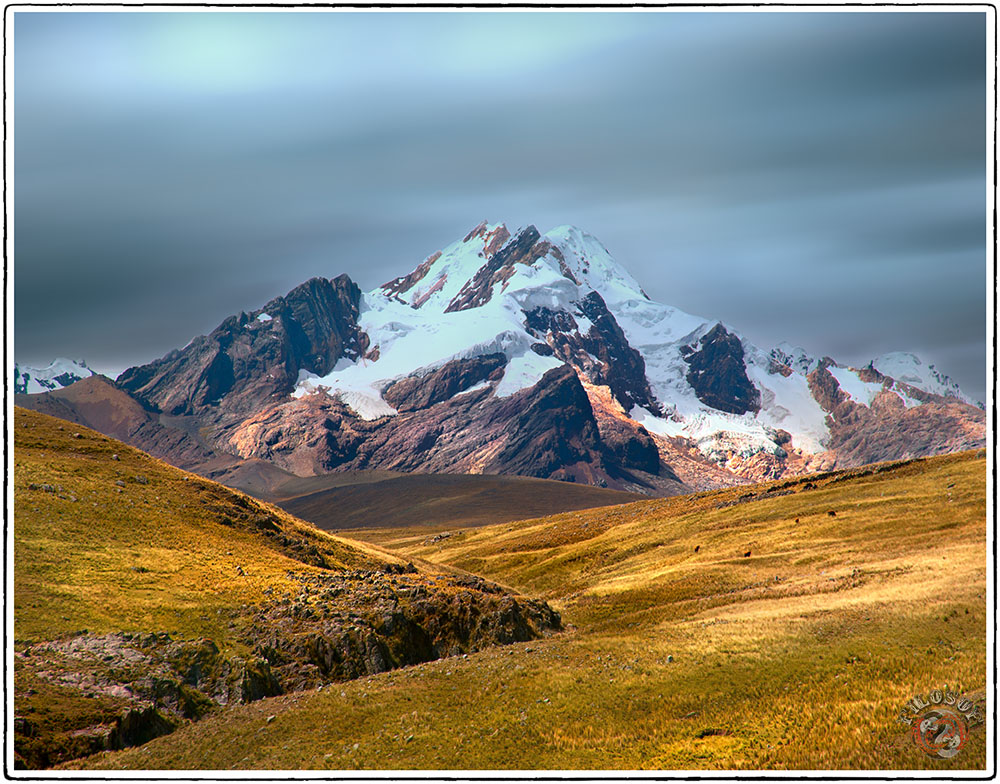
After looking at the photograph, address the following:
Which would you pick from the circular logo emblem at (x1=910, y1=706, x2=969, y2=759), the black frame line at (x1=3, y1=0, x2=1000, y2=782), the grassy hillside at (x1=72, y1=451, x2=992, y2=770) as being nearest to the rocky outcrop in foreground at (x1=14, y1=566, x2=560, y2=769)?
the grassy hillside at (x1=72, y1=451, x2=992, y2=770)

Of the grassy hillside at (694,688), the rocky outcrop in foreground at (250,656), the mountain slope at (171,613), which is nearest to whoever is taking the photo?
A: the grassy hillside at (694,688)

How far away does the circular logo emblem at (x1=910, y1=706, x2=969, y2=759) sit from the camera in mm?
27734

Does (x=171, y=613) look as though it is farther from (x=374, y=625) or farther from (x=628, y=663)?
(x=628, y=663)

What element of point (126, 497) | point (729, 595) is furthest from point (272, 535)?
point (729, 595)

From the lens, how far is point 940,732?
94.2 feet

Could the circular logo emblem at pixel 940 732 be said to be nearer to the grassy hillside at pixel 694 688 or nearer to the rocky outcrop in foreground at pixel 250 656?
the grassy hillside at pixel 694 688

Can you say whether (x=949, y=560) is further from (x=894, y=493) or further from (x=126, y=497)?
(x=126, y=497)

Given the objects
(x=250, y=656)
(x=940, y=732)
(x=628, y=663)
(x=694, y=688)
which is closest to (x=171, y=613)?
(x=250, y=656)

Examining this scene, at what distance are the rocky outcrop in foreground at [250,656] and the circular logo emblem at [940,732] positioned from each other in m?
31.5

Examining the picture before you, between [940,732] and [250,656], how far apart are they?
1379 inches

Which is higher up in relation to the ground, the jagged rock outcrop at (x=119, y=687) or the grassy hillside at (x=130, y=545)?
the grassy hillside at (x=130, y=545)

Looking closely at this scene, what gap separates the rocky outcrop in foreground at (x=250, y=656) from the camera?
36844 mm

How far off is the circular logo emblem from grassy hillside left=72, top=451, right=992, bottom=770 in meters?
0.32
